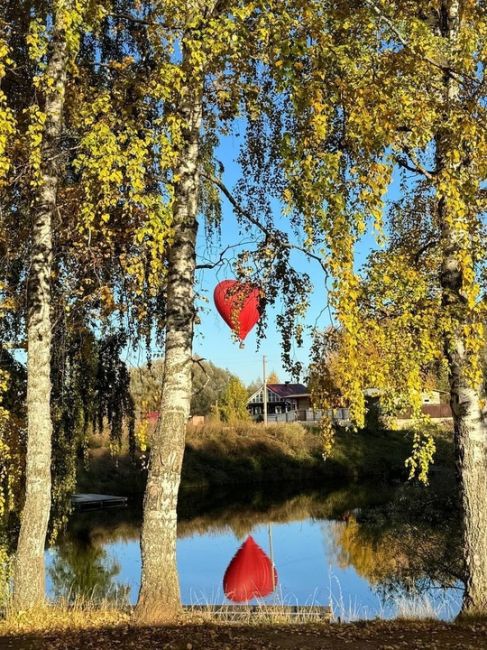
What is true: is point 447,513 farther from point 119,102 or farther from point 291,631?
point 119,102

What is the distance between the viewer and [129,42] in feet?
25.4

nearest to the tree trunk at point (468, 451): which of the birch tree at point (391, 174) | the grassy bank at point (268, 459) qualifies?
the birch tree at point (391, 174)

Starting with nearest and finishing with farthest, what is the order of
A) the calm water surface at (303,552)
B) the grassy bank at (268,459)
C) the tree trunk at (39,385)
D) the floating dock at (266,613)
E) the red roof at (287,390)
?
the tree trunk at (39,385) < the floating dock at (266,613) < the calm water surface at (303,552) < the grassy bank at (268,459) < the red roof at (287,390)

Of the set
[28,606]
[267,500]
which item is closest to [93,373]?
[28,606]

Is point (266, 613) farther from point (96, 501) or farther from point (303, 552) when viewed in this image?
point (96, 501)

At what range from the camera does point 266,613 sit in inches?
303

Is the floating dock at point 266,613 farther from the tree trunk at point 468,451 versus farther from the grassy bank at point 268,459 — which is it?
the grassy bank at point 268,459

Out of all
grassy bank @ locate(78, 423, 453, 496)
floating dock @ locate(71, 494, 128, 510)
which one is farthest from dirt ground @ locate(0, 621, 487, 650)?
grassy bank @ locate(78, 423, 453, 496)

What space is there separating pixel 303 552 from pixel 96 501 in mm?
9038

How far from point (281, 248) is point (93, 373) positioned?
2.51 metres

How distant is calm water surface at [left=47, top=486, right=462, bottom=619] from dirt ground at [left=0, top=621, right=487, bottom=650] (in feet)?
9.47

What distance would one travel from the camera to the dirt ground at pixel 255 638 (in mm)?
4910

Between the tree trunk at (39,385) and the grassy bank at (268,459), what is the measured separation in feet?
73.1

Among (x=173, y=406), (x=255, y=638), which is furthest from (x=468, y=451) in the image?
(x=173, y=406)
